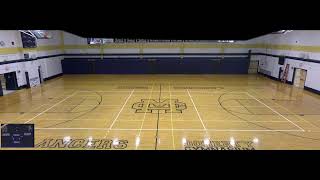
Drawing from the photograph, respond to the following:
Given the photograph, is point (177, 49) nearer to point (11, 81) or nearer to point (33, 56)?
point (33, 56)

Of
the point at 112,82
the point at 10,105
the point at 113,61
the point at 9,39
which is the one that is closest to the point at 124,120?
the point at 10,105

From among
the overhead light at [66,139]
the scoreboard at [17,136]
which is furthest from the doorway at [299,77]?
the scoreboard at [17,136]

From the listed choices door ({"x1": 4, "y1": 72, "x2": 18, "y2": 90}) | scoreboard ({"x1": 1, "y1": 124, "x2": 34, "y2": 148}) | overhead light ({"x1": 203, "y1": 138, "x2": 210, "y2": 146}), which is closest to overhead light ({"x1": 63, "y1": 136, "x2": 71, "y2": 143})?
overhead light ({"x1": 203, "y1": 138, "x2": 210, "y2": 146})

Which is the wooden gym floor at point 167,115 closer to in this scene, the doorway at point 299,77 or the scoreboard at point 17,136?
the doorway at point 299,77

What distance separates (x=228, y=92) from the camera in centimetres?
1464

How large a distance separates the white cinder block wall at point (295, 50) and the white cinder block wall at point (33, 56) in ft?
53.8

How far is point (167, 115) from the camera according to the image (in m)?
10.3

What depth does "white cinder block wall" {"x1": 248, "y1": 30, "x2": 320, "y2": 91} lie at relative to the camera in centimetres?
1460

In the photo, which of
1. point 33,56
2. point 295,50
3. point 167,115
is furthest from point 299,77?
point 33,56

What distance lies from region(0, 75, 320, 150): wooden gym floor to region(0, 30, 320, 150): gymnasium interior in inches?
1.6

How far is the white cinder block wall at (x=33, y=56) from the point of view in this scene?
1430 cm

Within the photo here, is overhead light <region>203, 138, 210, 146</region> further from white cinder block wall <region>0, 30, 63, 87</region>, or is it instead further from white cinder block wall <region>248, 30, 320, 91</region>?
white cinder block wall <region>0, 30, 63, 87</region>
